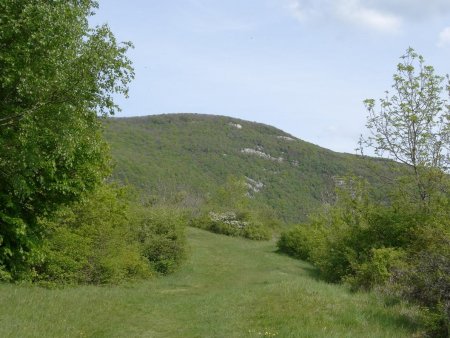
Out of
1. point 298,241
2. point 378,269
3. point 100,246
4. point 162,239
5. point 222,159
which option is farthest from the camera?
point 222,159

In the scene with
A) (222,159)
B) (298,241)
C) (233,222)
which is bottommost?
(298,241)

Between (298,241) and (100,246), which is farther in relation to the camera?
(298,241)

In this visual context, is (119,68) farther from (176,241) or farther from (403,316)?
(176,241)

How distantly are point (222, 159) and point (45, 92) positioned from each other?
136114 mm

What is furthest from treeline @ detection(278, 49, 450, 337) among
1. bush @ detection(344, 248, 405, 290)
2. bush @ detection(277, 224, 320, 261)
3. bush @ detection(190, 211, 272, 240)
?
bush @ detection(190, 211, 272, 240)

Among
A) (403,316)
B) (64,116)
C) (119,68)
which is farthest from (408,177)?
(64,116)

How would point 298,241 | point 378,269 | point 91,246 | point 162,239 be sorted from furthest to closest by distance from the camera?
point 298,241 → point 162,239 → point 91,246 → point 378,269

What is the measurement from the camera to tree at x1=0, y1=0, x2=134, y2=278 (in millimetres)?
10406

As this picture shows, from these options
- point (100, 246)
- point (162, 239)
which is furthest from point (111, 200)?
point (162, 239)

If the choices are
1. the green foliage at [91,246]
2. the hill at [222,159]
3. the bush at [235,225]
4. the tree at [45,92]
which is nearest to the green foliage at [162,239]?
the green foliage at [91,246]

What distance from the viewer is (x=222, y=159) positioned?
147 m

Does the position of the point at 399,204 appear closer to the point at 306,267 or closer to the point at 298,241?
the point at 306,267

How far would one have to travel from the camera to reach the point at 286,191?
137625 mm

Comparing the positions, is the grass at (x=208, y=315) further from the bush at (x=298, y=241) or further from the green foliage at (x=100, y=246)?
the bush at (x=298, y=241)
